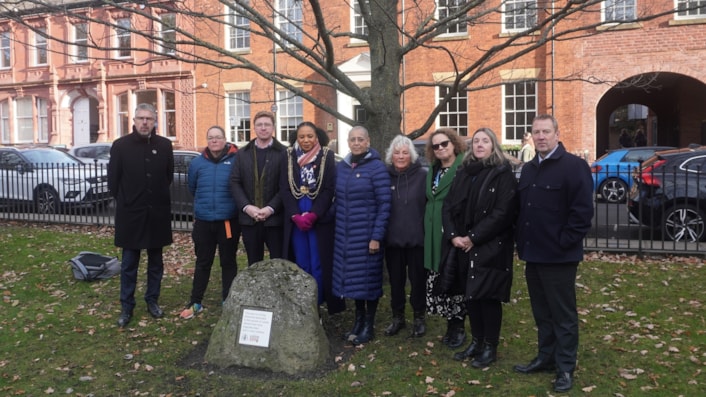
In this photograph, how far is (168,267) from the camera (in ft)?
30.9

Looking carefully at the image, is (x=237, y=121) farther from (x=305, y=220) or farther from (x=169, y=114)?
(x=305, y=220)

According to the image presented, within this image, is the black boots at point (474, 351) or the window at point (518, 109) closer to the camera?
the black boots at point (474, 351)

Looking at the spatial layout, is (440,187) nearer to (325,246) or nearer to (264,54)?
(325,246)

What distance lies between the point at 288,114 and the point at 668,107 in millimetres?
16788

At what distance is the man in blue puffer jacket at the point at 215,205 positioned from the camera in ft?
20.5

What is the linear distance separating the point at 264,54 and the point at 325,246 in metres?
20.6

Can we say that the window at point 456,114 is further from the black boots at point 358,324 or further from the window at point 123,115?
the black boots at point 358,324

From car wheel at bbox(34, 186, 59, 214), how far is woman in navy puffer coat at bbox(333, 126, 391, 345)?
36.0ft

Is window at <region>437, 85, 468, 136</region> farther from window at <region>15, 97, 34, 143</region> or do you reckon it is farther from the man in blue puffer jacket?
window at <region>15, 97, 34, 143</region>

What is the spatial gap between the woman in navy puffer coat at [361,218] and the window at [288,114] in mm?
20088

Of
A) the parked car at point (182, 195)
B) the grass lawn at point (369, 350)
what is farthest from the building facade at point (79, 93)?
the grass lawn at point (369, 350)

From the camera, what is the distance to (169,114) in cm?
2816

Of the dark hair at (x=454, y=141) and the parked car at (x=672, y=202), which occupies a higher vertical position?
the dark hair at (x=454, y=141)

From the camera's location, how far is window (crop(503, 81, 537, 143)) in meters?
22.2
